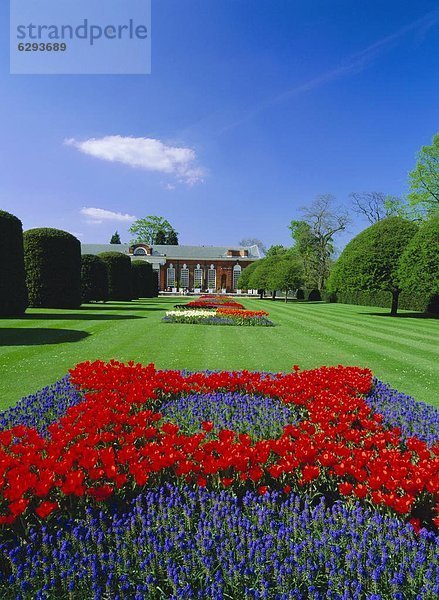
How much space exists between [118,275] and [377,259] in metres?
21.3

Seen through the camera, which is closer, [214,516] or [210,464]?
[214,516]

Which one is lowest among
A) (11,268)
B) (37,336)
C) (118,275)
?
(37,336)

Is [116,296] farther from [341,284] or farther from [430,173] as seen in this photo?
[430,173]

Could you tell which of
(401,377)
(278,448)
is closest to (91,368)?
(278,448)

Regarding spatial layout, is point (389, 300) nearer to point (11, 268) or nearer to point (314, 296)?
point (314, 296)

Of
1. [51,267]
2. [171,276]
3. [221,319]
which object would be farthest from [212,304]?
[171,276]

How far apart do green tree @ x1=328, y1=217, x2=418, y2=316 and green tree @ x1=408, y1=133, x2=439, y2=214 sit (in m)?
11.9

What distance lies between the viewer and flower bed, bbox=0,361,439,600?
210 centimetres

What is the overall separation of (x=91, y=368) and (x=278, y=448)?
3.99m

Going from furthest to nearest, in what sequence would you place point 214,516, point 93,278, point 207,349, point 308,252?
1. point 308,252
2. point 93,278
3. point 207,349
4. point 214,516

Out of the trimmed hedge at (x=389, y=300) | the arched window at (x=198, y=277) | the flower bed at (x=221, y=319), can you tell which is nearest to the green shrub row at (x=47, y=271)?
the flower bed at (x=221, y=319)

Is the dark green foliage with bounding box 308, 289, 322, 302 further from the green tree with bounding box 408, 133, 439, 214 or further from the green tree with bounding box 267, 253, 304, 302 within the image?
the green tree with bounding box 408, 133, 439, 214

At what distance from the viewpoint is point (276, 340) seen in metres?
12.9

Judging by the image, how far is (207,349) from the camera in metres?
10.8
